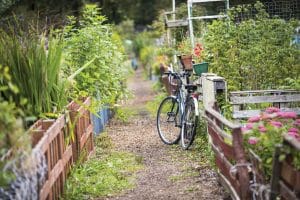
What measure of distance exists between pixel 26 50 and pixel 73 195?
1.54 m

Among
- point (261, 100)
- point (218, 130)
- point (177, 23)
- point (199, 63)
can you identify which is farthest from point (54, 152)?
point (177, 23)

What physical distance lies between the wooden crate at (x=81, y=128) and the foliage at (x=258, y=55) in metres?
2.06

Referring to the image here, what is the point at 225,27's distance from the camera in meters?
8.41

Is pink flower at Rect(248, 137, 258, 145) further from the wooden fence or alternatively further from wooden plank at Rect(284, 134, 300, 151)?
the wooden fence

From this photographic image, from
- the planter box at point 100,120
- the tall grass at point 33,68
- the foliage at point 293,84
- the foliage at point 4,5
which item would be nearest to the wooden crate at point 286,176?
the tall grass at point 33,68

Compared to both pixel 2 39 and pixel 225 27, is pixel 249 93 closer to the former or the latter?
pixel 225 27

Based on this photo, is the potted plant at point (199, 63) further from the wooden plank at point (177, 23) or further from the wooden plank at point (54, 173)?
the wooden plank at point (177, 23)

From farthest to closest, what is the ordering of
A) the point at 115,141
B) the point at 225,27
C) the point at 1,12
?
the point at 1,12
the point at 115,141
the point at 225,27

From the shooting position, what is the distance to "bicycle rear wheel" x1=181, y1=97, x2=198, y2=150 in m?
7.73

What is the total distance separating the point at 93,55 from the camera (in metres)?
8.91

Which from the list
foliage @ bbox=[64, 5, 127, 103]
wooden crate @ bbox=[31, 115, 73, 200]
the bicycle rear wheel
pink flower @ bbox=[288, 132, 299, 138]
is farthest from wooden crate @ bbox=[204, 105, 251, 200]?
foliage @ bbox=[64, 5, 127, 103]

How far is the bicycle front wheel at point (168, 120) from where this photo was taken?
8.58 meters

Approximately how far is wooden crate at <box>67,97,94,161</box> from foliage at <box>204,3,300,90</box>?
81.3 inches

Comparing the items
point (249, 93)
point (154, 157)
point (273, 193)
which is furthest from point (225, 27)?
point (273, 193)
